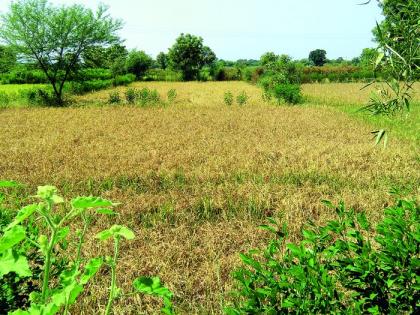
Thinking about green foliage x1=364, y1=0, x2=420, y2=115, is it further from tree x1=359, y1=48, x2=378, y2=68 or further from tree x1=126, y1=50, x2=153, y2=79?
tree x1=126, y1=50, x2=153, y2=79

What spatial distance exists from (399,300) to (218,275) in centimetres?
204

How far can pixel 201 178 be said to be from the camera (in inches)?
269

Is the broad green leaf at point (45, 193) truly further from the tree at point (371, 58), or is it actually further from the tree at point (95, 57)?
the tree at point (95, 57)

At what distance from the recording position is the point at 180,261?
391 centimetres

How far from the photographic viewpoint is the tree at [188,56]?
60.8m

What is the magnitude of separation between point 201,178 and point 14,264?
19.4ft

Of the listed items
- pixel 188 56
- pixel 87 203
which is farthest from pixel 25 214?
pixel 188 56

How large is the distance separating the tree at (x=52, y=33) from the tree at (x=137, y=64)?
114ft

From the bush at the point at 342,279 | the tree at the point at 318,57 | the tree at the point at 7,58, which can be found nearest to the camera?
the bush at the point at 342,279

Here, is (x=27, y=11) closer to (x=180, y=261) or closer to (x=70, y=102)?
(x=70, y=102)

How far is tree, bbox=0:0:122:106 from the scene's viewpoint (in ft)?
68.2

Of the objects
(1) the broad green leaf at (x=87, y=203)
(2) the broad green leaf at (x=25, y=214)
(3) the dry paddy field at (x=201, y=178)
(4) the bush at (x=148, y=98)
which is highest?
(1) the broad green leaf at (x=87, y=203)

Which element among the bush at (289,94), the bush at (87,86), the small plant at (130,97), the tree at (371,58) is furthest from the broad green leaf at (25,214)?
the bush at (87,86)

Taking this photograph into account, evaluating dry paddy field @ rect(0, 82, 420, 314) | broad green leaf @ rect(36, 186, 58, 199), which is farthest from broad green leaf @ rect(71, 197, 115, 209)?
dry paddy field @ rect(0, 82, 420, 314)
